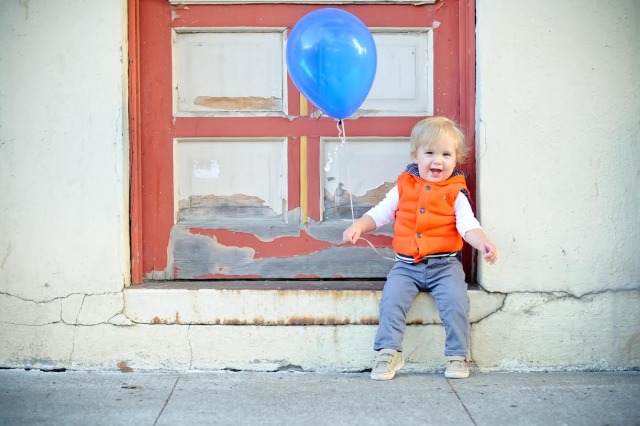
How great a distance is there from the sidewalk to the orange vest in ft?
1.89

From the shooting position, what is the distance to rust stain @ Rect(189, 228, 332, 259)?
3533 millimetres

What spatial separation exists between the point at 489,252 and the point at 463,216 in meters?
0.22

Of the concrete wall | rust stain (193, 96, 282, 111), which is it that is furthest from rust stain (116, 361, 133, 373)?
rust stain (193, 96, 282, 111)

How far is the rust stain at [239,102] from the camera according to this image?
3.53m

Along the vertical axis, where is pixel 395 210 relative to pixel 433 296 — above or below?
above

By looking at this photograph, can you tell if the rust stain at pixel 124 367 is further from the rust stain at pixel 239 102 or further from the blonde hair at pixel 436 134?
the blonde hair at pixel 436 134

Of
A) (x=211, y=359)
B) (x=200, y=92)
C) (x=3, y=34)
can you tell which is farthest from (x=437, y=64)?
(x=3, y=34)

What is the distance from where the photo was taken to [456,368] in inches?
126

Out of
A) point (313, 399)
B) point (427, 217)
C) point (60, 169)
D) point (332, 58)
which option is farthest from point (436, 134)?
point (60, 169)

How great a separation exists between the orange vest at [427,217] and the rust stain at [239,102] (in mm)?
749

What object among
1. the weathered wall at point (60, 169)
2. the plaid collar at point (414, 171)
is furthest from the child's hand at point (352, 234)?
the weathered wall at point (60, 169)

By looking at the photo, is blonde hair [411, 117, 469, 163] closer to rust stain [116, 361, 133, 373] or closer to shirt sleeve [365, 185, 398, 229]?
shirt sleeve [365, 185, 398, 229]

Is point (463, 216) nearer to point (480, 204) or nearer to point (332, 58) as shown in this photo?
point (480, 204)

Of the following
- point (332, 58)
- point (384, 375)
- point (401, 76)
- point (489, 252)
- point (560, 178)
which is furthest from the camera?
point (401, 76)
